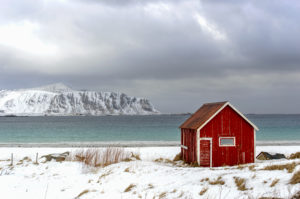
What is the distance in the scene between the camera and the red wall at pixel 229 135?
842 inches

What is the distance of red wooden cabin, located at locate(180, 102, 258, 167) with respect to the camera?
2112cm

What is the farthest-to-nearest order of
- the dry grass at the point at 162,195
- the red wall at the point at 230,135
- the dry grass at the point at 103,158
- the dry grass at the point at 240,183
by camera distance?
the red wall at the point at 230,135
the dry grass at the point at 103,158
the dry grass at the point at 162,195
the dry grass at the point at 240,183

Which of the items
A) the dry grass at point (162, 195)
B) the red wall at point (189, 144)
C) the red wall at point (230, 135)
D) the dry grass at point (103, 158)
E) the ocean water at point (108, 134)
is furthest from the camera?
the ocean water at point (108, 134)

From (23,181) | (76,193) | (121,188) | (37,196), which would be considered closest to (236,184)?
(121,188)

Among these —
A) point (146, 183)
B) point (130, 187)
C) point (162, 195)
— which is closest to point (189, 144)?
point (146, 183)

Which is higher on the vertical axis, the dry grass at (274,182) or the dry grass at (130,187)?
the dry grass at (274,182)

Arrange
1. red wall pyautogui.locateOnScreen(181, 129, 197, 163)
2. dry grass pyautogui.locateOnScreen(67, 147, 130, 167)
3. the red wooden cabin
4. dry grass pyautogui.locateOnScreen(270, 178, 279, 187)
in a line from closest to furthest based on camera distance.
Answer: dry grass pyautogui.locateOnScreen(270, 178, 279, 187), dry grass pyautogui.locateOnScreen(67, 147, 130, 167), the red wooden cabin, red wall pyautogui.locateOnScreen(181, 129, 197, 163)

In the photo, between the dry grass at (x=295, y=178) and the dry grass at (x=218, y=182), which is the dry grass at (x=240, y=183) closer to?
the dry grass at (x=218, y=182)

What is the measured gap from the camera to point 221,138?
2161 cm

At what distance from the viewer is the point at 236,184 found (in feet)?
29.7

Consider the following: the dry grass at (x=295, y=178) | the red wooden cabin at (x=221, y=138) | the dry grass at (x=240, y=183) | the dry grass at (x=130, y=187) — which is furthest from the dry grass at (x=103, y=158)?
the dry grass at (x=295, y=178)

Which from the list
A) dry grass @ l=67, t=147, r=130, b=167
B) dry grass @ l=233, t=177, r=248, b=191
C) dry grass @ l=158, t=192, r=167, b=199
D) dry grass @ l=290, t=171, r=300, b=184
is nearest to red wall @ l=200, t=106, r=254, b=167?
dry grass @ l=67, t=147, r=130, b=167

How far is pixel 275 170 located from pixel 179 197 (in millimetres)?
3250

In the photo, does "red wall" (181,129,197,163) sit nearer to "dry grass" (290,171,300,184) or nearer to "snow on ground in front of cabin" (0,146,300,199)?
"snow on ground in front of cabin" (0,146,300,199)
